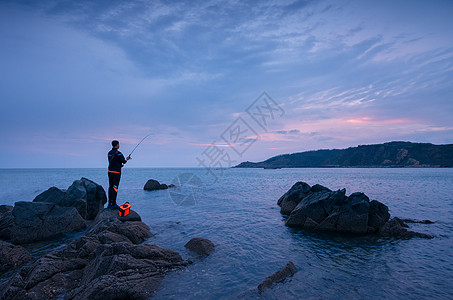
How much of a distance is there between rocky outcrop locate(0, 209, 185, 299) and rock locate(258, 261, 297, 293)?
3072 millimetres

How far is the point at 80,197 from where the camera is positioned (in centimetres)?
1577

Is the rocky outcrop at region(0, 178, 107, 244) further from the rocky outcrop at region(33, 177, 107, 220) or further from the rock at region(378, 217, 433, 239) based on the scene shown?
the rock at region(378, 217, 433, 239)

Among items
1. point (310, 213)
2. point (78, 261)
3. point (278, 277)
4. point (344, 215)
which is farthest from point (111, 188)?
point (344, 215)

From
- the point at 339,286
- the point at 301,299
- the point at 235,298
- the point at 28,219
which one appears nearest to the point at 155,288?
the point at 235,298

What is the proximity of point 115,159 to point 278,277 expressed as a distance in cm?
1047

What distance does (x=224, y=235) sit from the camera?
40.8 ft

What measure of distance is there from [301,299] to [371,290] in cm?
239

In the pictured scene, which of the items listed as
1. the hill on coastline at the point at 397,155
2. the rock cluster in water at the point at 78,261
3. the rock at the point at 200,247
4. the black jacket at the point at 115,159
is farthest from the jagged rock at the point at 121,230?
the hill on coastline at the point at 397,155

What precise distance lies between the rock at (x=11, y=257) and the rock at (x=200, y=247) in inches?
242

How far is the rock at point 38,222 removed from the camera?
36.0 ft

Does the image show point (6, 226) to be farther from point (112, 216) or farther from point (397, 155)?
point (397, 155)

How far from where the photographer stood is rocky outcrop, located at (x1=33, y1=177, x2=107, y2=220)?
613 inches

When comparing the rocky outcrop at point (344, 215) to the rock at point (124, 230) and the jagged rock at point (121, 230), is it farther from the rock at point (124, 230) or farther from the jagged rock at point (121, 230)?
the jagged rock at point (121, 230)

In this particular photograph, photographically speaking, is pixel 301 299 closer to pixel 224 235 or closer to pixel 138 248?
pixel 138 248
